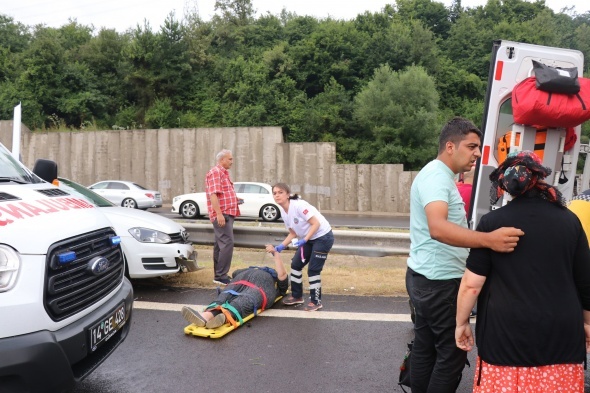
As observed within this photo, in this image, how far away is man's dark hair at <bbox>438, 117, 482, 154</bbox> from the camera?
321 cm

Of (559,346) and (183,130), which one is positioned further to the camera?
(183,130)

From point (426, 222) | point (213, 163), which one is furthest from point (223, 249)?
point (213, 163)

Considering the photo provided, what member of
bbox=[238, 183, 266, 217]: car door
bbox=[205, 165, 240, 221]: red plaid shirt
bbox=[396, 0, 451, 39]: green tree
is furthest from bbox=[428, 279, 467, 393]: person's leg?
bbox=[396, 0, 451, 39]: green tree

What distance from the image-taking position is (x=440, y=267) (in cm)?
324

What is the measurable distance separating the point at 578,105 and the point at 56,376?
16.7 ft

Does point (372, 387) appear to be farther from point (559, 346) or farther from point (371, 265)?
point (371, 265)

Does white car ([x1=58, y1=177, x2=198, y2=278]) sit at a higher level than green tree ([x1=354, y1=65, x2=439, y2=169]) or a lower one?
lower

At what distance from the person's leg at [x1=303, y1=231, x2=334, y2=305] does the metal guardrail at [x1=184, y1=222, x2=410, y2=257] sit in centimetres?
252

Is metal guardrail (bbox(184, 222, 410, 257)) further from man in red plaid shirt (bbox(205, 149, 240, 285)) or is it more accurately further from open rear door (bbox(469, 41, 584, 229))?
open rear door (bbox(469, 41, 584, 229))

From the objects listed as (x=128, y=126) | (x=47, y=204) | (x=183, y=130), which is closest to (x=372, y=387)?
(x=47, y=204)

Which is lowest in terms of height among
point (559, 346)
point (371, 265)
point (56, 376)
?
point (371, 265)

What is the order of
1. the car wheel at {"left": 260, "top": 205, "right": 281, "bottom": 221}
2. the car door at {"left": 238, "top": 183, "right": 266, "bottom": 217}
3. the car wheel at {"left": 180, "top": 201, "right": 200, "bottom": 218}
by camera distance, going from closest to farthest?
1. the car wheel at {"left": 260, "top": 205, "right": 281, "bottom": 221}
2. the car door at {"left": 238, "top": 183, "right": 266, "bottom": 217}
3. the car wheel at {"left": 180, "top": 201, "right": 200, "bottom": 218}

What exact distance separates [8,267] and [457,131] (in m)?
2.70

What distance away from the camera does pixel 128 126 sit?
134 ft
